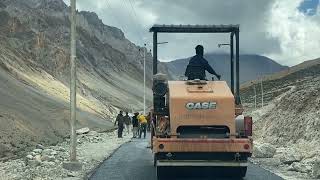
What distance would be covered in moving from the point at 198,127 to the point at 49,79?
64465mm

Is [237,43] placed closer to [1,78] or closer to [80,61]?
[1,78]

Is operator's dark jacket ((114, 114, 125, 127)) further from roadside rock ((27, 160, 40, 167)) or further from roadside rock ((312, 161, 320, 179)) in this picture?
roadside rock ((312, 161, 320, 179))

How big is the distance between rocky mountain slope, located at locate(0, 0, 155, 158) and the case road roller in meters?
11.8

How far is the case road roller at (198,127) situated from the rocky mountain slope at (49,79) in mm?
11826

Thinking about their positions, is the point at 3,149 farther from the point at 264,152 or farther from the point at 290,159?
the point at 290,159

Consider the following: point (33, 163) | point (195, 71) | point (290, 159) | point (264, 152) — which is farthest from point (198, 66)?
point (264, 152)

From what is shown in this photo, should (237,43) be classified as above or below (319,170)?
above

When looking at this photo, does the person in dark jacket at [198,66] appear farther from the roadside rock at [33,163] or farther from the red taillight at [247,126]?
the roadside rock at [33,163]

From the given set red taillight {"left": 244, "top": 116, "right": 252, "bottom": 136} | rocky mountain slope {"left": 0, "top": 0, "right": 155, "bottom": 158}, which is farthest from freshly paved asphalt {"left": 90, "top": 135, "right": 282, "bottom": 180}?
rocky mountain slope {"left": 0, "top": 0, "right": 155, "bottom": 158}

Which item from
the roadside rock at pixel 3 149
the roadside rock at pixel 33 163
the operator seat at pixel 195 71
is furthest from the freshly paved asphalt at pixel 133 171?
the roadside rock at pixel 3 149

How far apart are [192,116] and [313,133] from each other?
38.5 ft

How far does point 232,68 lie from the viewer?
563 inches

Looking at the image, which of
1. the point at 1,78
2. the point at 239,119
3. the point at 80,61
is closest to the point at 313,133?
the point at 239,119

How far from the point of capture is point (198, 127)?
42.0 ft
